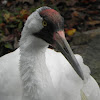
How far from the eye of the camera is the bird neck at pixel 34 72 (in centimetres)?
206

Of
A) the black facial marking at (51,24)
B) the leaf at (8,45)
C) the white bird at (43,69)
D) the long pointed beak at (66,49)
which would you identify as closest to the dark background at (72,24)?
the leaf at (8,45)

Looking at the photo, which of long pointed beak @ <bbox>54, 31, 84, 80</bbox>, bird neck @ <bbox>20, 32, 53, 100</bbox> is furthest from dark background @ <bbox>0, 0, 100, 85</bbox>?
long pointed beak @ <bbox>54, 31, 84, 80</bbox>

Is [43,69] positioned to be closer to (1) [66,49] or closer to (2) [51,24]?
(1) [66,49]

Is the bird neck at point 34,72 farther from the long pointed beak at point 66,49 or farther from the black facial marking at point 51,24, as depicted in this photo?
the long pointed beak at point 66,49

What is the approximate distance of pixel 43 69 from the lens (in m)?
2.17

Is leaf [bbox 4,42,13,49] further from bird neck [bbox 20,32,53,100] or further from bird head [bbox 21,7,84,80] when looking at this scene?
bird head [bbox 21,7,84,80]

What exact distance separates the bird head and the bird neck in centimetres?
11

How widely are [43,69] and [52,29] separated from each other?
0.46 m

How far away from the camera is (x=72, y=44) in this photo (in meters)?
3.88

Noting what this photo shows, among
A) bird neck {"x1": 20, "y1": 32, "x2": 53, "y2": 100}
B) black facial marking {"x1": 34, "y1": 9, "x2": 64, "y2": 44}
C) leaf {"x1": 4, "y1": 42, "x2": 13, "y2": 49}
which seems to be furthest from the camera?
leaf {"x1": 4, "y1": 42, "x2": 13, "y2": 49}

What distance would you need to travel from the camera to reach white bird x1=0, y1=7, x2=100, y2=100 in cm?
190

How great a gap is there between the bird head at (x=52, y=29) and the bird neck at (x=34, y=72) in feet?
0.36

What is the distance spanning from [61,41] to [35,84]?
52cm

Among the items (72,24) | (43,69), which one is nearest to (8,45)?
(72,24)
